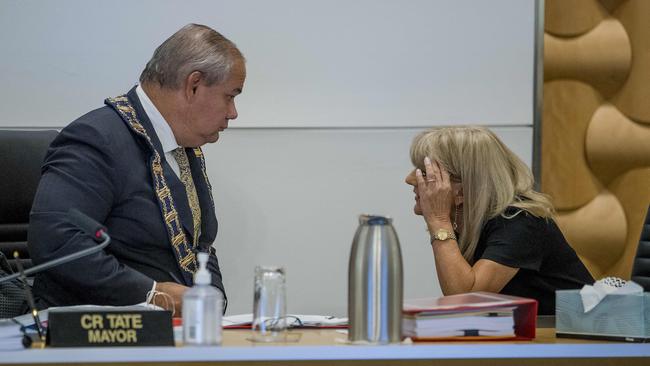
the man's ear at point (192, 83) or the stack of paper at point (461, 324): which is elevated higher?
the man's ear at point (192, 83)

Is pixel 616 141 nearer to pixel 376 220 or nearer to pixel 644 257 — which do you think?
pixel 644 257

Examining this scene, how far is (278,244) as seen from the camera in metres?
3.19

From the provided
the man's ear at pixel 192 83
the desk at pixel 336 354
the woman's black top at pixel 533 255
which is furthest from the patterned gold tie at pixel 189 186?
the desk at pixel 336 354

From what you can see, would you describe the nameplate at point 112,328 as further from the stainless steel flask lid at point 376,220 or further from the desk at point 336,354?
the stainless steel flask lid at point 376,220

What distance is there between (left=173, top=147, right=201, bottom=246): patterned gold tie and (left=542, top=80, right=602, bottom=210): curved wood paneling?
1.46 meters

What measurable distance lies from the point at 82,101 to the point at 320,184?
850 millimetres

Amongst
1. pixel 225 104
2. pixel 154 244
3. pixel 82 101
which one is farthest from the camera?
pixel 82 101

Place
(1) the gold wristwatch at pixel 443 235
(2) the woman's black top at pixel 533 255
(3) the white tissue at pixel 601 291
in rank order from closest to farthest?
(3) the white tissue at pixel 601 291 → (2) the woman's black top at pixel 533 255 → (1) the gold wristwatch at pixel 443 235

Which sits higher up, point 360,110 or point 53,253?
point 360,110

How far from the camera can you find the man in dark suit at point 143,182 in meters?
2.20

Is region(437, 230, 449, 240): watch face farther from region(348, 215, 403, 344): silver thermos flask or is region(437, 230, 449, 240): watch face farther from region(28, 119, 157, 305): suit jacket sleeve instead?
region(348, 215, 403, 344): silver thermos flask

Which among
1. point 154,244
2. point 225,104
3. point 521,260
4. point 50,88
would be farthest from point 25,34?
point 521,260

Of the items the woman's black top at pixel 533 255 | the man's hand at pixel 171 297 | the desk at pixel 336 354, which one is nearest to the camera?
the desk at pixel 336 354

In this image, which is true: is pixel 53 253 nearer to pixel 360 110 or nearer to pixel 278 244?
pixel 278 244
